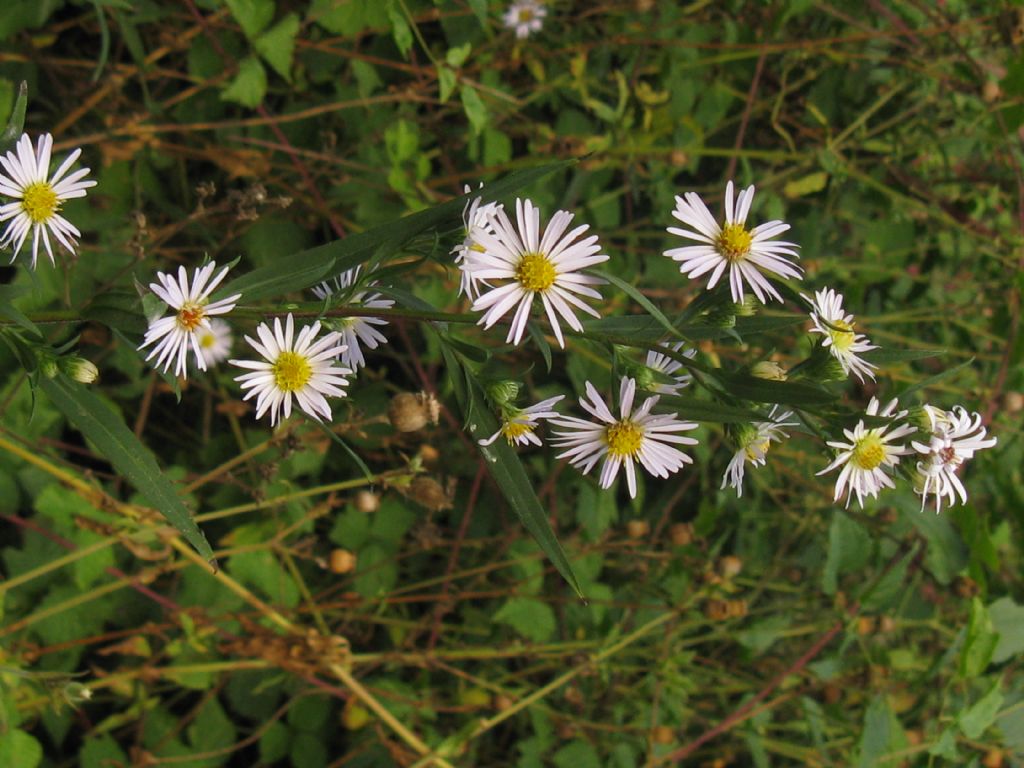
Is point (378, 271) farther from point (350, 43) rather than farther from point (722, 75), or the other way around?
point (722, 75)

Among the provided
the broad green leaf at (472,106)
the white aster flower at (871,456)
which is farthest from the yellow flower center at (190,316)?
the broad green leaf at (472,106)

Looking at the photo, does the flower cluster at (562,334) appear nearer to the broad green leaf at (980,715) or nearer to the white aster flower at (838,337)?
the white aster flower at (838,337)

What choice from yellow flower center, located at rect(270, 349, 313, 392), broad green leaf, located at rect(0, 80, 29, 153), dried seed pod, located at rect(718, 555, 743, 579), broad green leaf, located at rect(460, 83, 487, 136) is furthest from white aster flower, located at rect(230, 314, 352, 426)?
dried seed pod, located at rect(718, 555, 743, 579)

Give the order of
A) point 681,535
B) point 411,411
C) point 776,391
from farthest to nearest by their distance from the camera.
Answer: point 681,535 < point 411,411 < point 776,391

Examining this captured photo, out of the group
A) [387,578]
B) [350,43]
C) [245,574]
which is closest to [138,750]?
[245,574]

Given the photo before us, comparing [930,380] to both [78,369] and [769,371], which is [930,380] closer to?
[769,371]

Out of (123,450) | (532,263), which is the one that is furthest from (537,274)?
(123,450)
